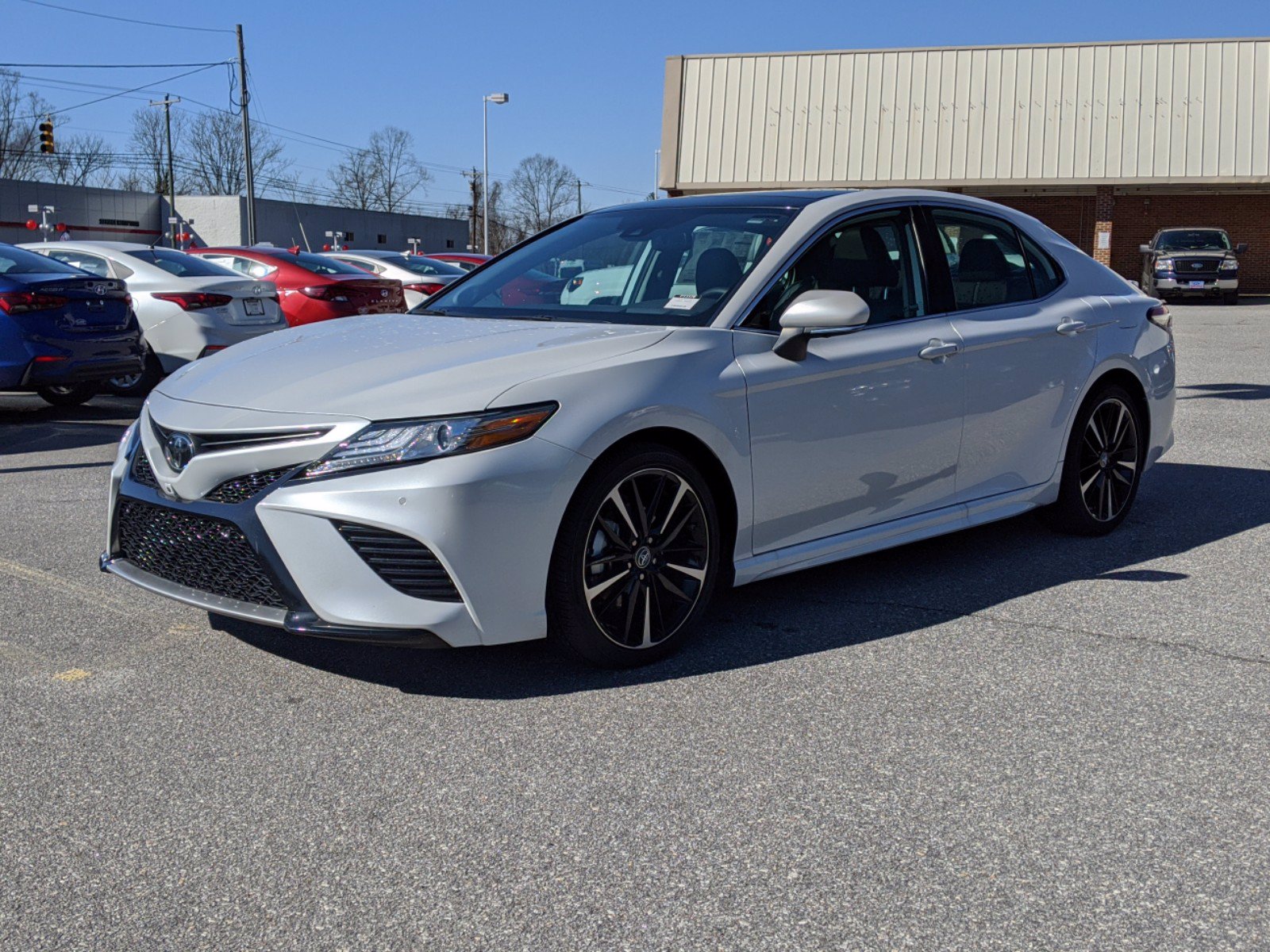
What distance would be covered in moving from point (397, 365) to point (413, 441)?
0.45m

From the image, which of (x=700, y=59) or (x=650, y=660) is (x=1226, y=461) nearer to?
(x=650, y=660)

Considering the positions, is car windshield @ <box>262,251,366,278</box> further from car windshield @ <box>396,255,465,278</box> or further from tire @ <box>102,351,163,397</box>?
car windshield @ <box>396,255,465,278</box>

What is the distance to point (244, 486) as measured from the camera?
12.9ft

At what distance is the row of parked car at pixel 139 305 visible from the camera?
9.66 metres

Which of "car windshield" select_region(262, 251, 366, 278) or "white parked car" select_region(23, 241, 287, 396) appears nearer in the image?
"white parked car" select_region(23, 241, 287, 396)

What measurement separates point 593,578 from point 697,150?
3387 centimetres

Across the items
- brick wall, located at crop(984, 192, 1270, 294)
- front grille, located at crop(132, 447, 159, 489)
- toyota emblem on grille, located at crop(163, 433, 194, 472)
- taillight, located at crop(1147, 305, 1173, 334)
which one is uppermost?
brick wall, located at crop(984, 192, 1270, 294)

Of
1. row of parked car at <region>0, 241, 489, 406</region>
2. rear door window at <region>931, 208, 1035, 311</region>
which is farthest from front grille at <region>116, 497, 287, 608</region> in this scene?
row of parked car at <region>0, 241, 489, 406</region>

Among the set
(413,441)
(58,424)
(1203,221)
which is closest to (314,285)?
(58,424)

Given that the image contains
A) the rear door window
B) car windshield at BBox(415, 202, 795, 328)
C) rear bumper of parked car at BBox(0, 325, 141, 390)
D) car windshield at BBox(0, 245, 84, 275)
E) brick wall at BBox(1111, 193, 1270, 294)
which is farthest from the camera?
brick wall at BBox(1111, 193, 1270, 294)

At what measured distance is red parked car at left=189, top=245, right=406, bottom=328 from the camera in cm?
1405

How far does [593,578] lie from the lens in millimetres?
4148

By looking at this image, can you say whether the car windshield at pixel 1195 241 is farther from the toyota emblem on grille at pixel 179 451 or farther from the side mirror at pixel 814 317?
the toyota emblem on grille at pixel 179 451

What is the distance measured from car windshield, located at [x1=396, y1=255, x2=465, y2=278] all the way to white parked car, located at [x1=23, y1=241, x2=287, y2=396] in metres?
6.53
